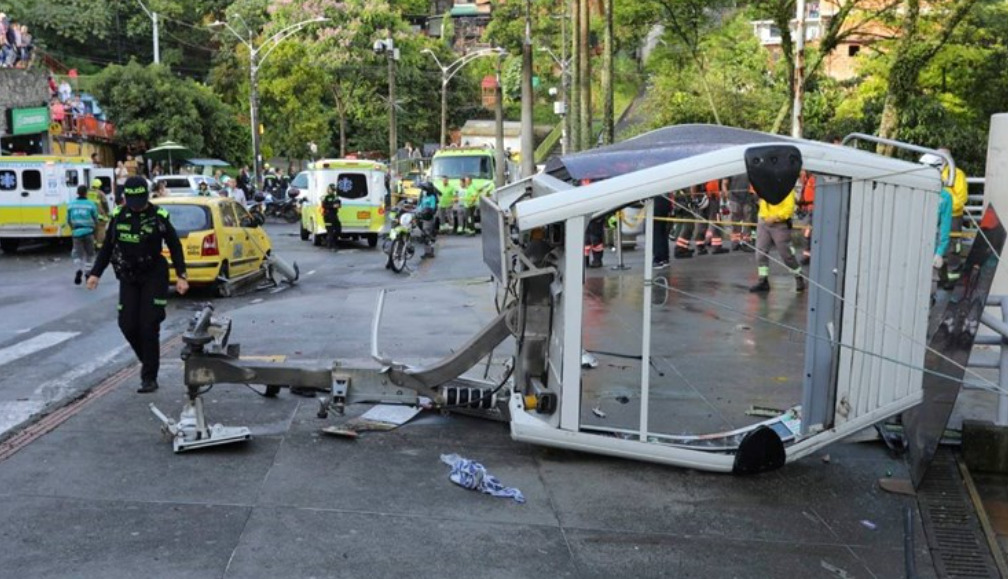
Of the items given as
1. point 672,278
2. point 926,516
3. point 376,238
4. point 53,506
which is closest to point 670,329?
point 672,278

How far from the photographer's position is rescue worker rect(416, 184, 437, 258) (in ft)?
76.2

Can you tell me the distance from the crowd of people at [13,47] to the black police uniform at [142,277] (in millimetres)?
30316

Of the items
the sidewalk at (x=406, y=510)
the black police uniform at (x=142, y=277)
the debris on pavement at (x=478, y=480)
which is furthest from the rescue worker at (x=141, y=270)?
the debris on pavement at (x=478, y=480)

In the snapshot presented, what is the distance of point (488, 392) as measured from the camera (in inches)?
287

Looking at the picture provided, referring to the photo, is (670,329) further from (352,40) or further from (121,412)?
(352,40)

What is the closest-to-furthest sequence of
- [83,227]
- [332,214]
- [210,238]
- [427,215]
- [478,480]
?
[478,480] < [210,238] < [83,227] < [427,215] < [332,214]

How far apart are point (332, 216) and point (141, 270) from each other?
16.3 m

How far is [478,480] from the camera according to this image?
243 inches

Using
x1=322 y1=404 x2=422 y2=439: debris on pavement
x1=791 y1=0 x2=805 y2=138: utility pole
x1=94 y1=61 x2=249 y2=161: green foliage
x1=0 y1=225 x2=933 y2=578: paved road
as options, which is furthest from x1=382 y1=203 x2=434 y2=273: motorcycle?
x1=94 y1=61 x2=249 y2=161: green foliage

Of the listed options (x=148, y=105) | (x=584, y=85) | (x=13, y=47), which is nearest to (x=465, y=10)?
(x=148, y=105)

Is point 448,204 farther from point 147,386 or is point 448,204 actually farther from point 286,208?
point 147,386

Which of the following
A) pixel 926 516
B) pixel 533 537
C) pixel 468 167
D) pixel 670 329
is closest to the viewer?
pixel 533 537

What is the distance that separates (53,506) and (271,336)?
19.2ft

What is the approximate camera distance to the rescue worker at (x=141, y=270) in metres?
8.16
